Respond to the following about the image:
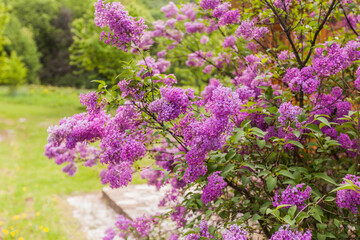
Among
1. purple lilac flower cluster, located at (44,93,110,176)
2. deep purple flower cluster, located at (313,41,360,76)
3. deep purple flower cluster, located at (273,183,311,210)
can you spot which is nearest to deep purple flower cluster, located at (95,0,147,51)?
purple lilac flower cluster, located at (44,93,110,176)

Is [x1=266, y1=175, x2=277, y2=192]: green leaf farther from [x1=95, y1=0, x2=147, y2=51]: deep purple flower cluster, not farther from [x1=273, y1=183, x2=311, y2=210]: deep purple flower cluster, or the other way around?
[x1=95, y1=0, x2=147, y2=51]: deep purple flower cluster

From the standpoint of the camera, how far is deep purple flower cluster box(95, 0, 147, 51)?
1518 mm

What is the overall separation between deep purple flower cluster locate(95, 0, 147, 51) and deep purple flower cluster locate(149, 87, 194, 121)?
33 cm

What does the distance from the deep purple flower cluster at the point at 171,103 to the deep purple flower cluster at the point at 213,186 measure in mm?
334

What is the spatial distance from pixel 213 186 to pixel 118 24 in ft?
2.89

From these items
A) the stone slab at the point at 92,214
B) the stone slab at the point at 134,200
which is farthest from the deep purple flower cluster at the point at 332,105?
the stone slab at the point at 92,214

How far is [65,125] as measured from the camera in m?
1.61

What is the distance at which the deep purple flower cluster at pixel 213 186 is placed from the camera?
1.47 m

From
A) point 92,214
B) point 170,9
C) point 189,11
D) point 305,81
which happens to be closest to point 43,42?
point 92,214

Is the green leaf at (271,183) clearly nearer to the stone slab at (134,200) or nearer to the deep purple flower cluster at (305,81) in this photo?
the deep purple flower cluster at (305,81)

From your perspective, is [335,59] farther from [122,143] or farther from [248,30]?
[122,143]

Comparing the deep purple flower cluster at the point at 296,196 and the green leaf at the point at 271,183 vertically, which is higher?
the green leaf at the point at 271,183

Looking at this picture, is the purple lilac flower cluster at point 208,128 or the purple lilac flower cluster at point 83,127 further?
the purple lilac flower cluster at point 83,127

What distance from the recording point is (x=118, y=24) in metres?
1.54
